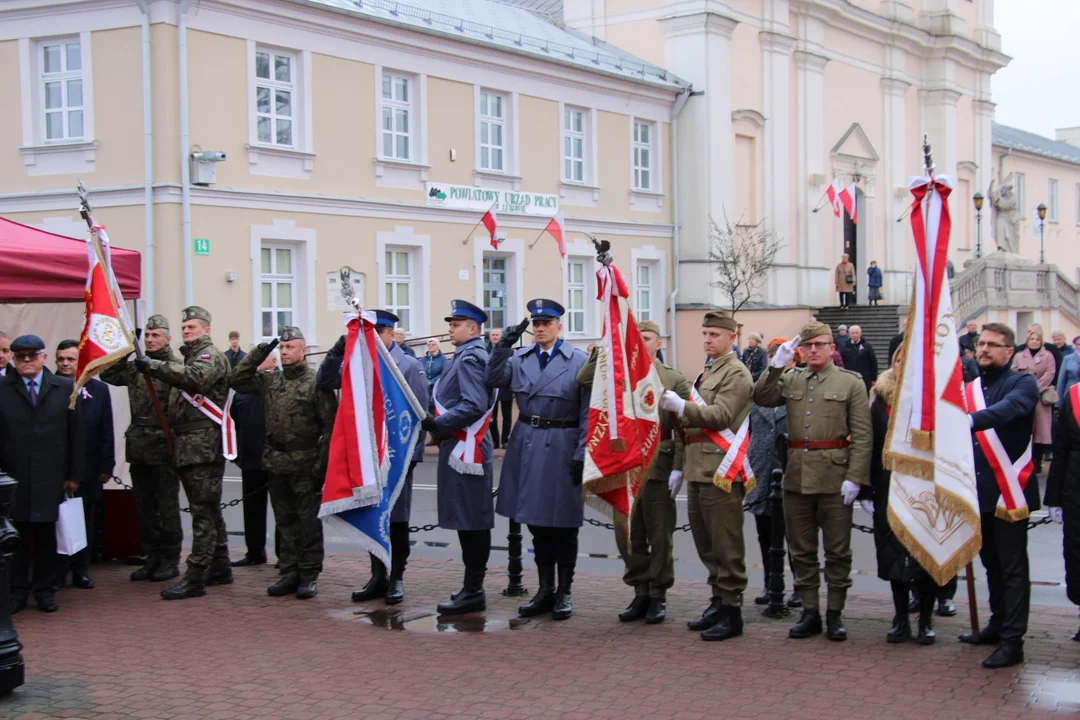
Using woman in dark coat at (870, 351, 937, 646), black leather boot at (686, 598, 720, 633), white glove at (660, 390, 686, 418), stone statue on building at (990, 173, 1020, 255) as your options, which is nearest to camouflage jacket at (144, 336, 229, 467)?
white glove at (660, 390, 686, 418)

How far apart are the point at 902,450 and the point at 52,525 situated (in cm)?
601

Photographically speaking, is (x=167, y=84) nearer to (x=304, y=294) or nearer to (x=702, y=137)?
(x=304, y=294)

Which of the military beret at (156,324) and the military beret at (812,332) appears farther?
the military beret at (156,324)

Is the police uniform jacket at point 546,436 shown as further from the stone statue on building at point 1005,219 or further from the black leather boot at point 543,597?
the stone statue on building at point 1005,219

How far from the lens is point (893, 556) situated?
762cm

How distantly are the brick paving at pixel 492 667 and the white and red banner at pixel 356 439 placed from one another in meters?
0.82

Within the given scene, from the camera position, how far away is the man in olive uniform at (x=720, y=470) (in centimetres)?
778

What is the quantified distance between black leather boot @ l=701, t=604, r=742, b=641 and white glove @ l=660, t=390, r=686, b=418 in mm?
1274

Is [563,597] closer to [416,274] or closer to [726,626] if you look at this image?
[726,626]

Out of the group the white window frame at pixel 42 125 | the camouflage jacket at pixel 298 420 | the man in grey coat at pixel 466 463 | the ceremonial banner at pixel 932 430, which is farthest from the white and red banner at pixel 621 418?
the white window frame at pixel 42 125

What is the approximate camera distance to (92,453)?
9.91 m

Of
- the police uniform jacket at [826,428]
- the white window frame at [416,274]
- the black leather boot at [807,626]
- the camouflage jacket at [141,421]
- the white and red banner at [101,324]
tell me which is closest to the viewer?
the police uniform jacket at [826,428]

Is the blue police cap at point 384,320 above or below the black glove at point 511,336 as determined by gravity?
above

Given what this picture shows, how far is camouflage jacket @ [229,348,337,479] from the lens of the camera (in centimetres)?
920
